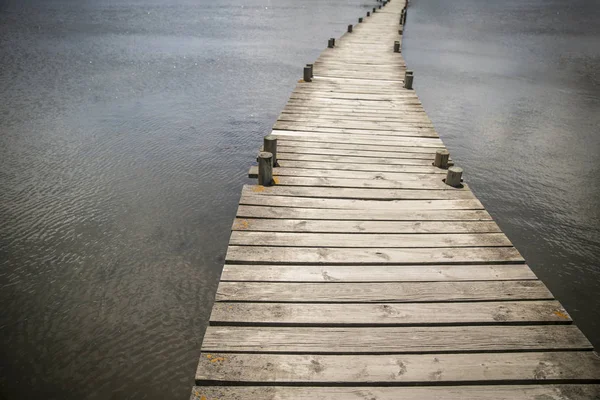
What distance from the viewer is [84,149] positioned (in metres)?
10.5

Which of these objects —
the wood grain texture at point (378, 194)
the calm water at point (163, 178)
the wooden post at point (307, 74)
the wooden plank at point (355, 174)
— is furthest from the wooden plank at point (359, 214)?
the wooden post at point (307, 74)

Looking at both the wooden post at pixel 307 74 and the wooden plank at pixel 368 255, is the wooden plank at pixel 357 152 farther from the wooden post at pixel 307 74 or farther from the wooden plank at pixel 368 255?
the wooden post at pixel 307 74

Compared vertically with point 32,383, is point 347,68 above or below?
above

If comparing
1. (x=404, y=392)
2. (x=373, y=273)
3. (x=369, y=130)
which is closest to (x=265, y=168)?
(x=373, y=273)

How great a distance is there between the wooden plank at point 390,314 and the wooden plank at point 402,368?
321 mm

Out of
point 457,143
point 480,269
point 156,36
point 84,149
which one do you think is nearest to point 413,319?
point 480,269

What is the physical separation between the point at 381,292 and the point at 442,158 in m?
3.49

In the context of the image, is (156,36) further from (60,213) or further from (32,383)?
(32,383)

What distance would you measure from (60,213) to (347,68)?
10748mm

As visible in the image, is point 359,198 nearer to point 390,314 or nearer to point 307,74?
point 390,314

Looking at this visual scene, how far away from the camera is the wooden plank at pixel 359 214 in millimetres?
5086

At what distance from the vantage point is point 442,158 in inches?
254

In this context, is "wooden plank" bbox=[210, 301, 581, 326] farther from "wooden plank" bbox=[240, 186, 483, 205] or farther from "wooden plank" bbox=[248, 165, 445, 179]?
"wooden plank" bbox=[248, 165, 445, 179]

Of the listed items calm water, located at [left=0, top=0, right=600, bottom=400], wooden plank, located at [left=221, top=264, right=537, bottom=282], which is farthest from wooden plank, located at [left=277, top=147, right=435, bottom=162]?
wooden plank, located at [left=221, top=264, right=537, bottom=282]
